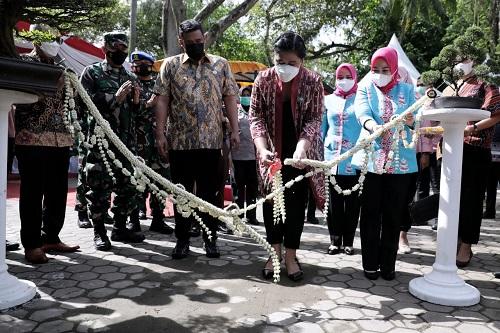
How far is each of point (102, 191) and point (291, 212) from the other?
1713 mm

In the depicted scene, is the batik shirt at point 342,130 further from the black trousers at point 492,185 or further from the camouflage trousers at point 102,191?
the black trousers at point 492,185

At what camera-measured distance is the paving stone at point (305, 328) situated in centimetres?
235

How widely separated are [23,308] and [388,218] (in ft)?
8.07

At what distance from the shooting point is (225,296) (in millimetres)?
2850

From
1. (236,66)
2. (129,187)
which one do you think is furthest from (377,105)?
(236,66)

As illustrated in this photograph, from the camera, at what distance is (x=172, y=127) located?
361 centimetres

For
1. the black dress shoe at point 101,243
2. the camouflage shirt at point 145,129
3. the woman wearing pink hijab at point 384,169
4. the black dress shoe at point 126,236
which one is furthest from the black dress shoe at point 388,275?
the camouflage shirt at point 145,129

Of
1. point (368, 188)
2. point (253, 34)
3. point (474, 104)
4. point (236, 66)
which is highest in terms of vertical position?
point (253, 34)

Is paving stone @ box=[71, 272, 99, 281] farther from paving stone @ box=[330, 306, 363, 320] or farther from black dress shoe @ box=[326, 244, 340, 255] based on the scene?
black dress shoe @ box=[326, 244, 340, 255]

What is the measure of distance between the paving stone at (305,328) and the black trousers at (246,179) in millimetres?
2944

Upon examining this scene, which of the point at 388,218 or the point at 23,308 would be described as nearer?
the point at 23,308

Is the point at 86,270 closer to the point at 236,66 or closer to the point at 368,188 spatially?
the point at 368,188

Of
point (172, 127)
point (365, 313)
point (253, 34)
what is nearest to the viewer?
point (365, 313)

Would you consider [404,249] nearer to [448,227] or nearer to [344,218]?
[344,218]
